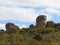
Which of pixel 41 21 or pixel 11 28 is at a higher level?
pixel 41 21

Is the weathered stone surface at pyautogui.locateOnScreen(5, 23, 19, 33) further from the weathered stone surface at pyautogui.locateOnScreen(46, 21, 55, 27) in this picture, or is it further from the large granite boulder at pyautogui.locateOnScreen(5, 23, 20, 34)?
the weathered stone surface at pyautogui.locateOnScreen(46, 21, 55, 27)

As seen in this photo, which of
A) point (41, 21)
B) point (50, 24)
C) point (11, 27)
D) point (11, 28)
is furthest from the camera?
point (50, 24)

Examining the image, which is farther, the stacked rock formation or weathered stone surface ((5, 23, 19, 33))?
the stacked rock formation

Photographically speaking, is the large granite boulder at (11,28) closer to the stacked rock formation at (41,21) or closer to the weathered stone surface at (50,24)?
the stacked rock formation at (41,21)

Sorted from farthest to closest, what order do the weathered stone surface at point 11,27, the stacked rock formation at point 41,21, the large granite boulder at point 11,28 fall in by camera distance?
the stacked rock formation at point 41,21
the weathered stone surface at point 11,27
the large granite boulder at point 11,28

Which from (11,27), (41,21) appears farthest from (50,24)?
(11,27)

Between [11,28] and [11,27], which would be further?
[11,27]

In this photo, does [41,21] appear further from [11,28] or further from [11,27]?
[11,28]

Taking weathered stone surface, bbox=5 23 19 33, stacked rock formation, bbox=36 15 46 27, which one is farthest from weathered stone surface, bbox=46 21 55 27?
weathered stone surface, bbox=5 23 19 33

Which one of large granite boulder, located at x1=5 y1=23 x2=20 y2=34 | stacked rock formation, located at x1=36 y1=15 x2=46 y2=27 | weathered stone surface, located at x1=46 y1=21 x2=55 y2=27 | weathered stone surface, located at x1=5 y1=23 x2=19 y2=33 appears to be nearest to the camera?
large granite boulder, located at x1=5 y1=23 x2=20 y2=34

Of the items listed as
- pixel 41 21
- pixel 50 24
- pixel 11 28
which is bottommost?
pixel 11 28

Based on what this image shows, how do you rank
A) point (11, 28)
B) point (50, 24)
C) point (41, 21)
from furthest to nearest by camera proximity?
1. point (50, 24)
2. point (41, 21)
3. point (11, 28)

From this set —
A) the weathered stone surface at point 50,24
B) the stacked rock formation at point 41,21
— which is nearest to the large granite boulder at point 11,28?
the stacked rock formation at point 41,21

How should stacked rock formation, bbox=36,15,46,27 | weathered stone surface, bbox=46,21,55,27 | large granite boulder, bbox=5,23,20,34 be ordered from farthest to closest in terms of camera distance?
weathered stone surface, bbox=46,21,55,27 → stacked rock formation, bbox=36,15,46,27 → large granite boulder, bbox=5,23,20,34
